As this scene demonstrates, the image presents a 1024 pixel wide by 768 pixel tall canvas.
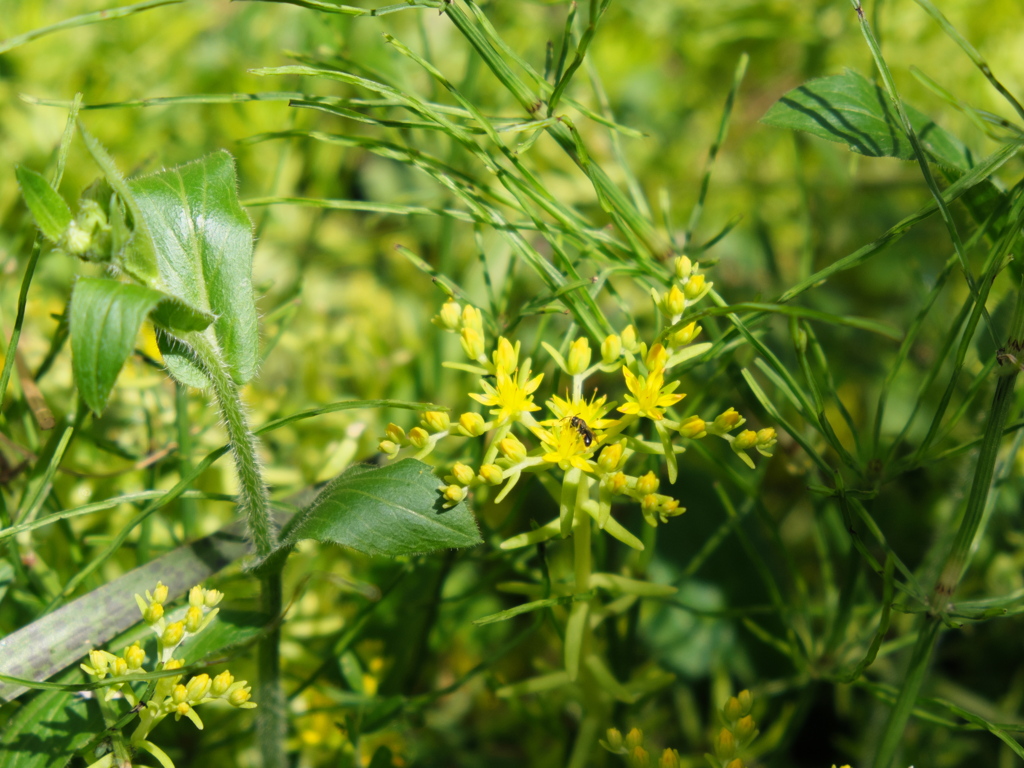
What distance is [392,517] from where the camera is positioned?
63 cm

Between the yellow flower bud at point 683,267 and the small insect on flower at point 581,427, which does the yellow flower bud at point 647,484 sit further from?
the yellow flower bud at point 683,267

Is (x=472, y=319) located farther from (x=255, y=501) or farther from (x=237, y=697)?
(x=237, y=697)

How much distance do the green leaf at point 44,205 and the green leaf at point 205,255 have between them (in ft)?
0.27

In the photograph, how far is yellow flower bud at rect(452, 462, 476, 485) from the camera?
2.07ft

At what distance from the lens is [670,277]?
0.80 meters

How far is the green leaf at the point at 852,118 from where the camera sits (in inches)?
28.4

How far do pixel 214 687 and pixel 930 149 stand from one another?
78 centimetres

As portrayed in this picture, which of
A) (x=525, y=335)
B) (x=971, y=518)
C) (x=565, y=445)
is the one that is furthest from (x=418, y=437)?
(x=525, y=335)

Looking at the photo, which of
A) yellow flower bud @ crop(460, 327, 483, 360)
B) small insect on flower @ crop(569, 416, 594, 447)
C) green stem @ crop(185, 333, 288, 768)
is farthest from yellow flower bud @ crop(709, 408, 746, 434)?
green stem @ crop(185, 333, 288, 768)

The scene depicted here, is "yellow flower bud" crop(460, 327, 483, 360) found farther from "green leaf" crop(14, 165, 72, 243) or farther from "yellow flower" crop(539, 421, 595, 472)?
"green leaf" crop(14, 165, 72, 243)

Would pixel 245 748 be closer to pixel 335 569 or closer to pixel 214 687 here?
pixel 335 569

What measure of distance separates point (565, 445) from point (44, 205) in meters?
0.43

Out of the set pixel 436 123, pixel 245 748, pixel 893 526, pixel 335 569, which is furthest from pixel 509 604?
pixel 436 123

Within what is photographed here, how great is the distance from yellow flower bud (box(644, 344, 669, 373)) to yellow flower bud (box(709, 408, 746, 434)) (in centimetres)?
6
